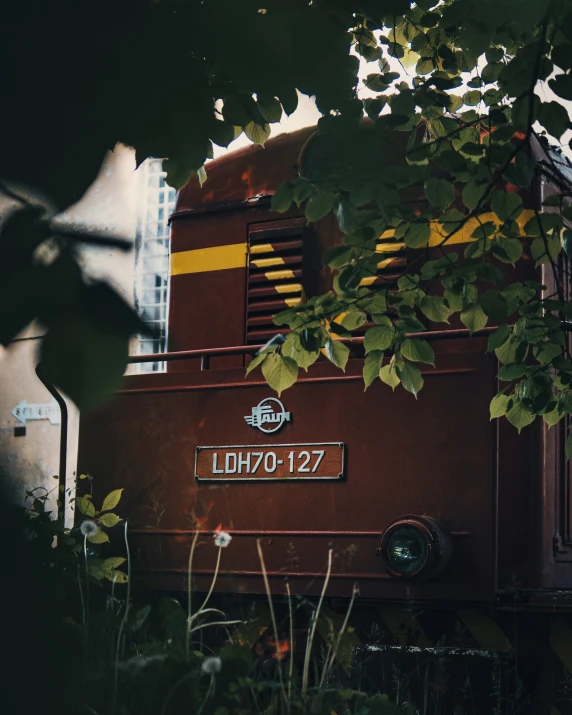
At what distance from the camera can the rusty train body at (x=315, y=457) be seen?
13.1ft

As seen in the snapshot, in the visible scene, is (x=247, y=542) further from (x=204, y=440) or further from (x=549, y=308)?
(x=549, y=308)

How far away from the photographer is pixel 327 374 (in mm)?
4371

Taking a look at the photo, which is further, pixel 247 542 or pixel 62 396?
pixel 247 542

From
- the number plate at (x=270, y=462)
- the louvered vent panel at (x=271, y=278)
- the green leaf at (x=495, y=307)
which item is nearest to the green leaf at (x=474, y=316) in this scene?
the green leaf at (x=495, y=307)

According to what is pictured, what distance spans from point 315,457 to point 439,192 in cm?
174

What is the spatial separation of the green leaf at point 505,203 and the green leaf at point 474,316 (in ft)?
0.93

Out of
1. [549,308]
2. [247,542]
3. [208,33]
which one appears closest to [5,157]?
[208,33]

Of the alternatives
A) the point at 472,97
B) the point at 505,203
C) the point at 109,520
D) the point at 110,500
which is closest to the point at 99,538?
the point at 109,520

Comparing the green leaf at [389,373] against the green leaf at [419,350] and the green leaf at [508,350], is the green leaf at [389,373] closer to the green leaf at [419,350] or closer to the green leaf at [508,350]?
the green leaf at [419,350]

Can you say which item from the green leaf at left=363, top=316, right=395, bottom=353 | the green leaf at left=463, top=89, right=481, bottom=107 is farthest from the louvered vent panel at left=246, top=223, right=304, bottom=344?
the green leaf at left=363, top=316, right=395, bottom=353

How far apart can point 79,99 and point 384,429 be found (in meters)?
3.65

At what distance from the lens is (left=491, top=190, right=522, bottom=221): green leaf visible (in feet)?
9.64

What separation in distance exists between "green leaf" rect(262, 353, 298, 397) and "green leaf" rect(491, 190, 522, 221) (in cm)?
75

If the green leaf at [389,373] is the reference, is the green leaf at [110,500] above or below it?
below
